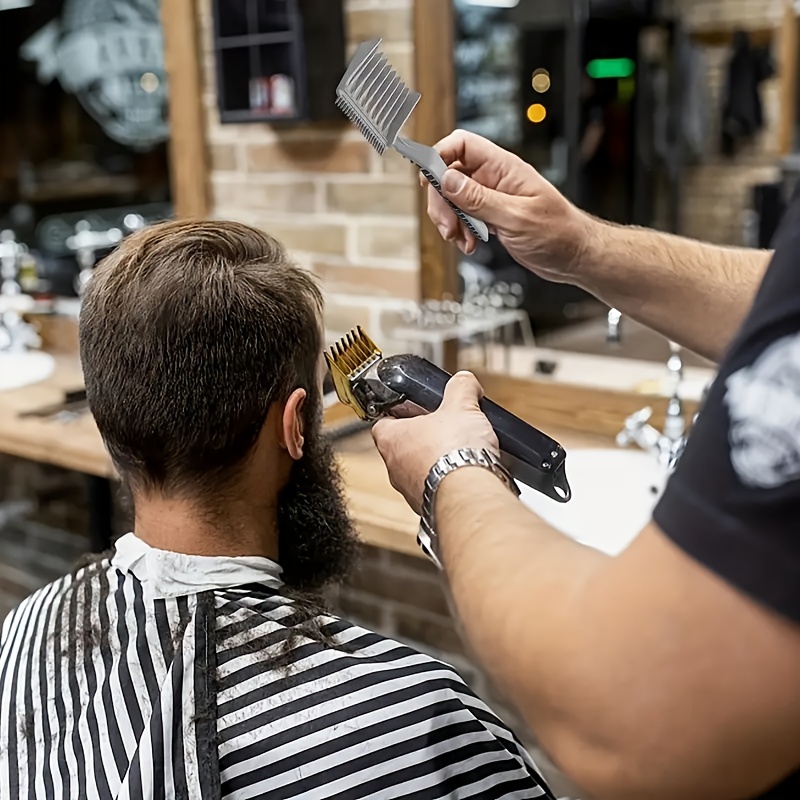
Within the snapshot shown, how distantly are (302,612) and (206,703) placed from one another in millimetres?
153

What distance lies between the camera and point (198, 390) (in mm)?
1093

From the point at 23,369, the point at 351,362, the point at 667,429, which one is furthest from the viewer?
the point at 23,369

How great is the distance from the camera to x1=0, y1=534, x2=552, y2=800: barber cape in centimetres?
100

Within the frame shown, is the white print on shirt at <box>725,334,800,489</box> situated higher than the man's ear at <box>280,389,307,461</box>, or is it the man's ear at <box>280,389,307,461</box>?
the white print on shirt at <box>725,334,800,489</box>

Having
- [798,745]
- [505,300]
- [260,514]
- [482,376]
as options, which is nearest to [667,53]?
[505,300]

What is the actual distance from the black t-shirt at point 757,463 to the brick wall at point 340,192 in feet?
5.41

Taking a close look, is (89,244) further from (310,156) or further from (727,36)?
(727,36)

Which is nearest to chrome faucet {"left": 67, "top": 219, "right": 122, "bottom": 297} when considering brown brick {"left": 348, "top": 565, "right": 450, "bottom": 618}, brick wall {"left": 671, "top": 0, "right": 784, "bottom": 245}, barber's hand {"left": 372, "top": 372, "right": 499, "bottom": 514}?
brown brick {"left": 348, "top": 565, "right": 450, "bottom": 618}

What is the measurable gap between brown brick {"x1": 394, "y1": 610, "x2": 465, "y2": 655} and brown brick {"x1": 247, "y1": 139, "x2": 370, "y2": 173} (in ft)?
3.58

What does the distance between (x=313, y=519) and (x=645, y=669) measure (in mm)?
702

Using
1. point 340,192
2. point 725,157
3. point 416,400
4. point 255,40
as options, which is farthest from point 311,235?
point 416,400

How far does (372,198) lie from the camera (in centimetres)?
229

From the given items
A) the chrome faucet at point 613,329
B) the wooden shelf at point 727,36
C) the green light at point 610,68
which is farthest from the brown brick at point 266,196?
the wooden shelf at point 727,36

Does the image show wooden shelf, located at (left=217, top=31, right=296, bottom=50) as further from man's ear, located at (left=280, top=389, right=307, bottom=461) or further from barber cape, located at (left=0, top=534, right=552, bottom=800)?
barber cape, located at (left=0, top=534, right=552, bottom=800)
